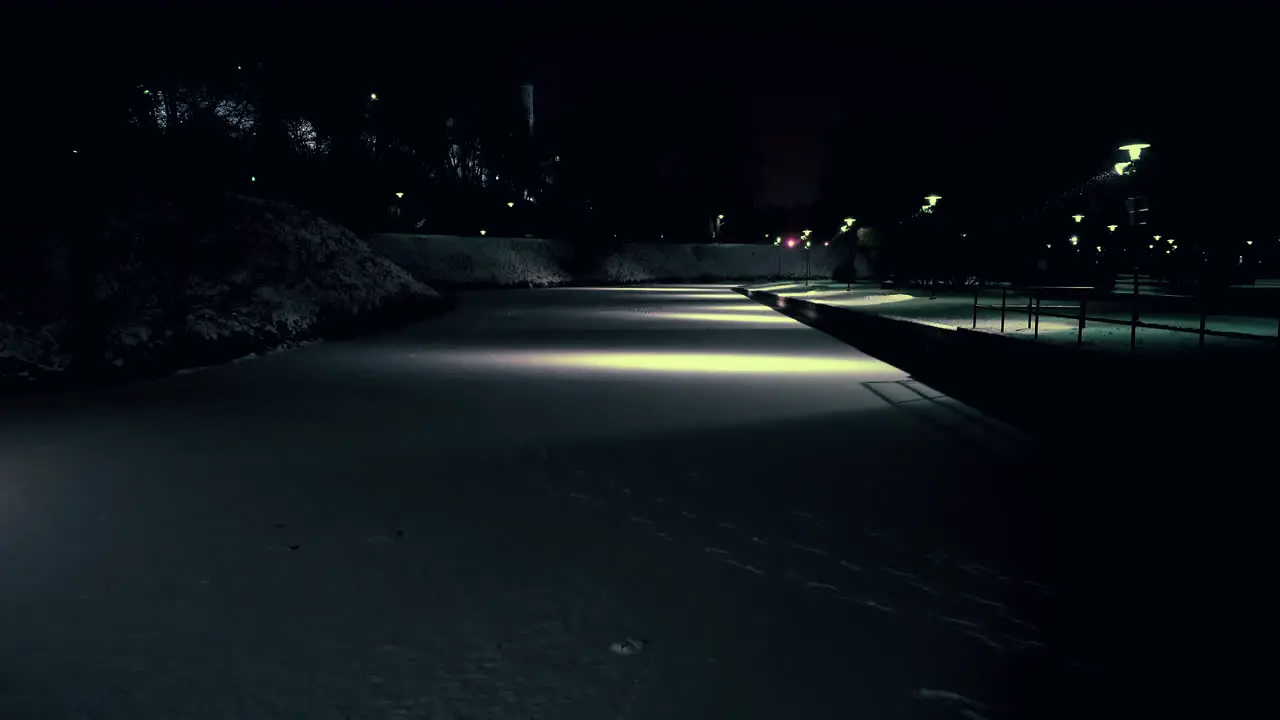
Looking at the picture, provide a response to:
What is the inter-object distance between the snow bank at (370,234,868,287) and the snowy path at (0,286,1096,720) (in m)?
65.3

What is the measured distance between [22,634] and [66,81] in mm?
23642

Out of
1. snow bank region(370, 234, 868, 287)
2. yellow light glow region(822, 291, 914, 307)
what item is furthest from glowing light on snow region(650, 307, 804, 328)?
snow bank region(370, 234, 868, 287)

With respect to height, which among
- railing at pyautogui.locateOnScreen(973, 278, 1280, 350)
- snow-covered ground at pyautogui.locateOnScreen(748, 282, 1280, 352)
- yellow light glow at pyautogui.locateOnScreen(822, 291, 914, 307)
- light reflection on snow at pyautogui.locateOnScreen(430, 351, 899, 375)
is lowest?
yellow light glow at pyautogui.locateOnScreen(822, 291, 914, 307)

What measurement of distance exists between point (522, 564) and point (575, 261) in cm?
9348

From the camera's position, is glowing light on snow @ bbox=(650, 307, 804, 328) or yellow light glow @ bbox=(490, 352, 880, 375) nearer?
yellow light glow @ bbox=(490, 352, 880, 375)

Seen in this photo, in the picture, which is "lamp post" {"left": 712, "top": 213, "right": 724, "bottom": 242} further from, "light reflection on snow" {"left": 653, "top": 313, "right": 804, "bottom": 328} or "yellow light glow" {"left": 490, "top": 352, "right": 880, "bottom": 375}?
"yellow light glow" {"left": 490, "top": 352, "right": 880, "bottom": 375}

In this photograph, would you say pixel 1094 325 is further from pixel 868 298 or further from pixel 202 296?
pixel 868 298

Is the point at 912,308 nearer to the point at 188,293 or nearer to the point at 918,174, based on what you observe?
the point at 188,293

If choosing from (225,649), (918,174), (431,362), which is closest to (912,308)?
(431,362)

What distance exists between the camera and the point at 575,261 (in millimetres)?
99188

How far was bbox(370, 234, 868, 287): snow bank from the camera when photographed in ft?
261

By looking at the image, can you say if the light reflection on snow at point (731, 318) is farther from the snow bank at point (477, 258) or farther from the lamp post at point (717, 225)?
the lamp post at point (717, 225)

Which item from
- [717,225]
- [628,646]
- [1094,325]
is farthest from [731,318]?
[717,225]

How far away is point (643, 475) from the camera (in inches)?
362
